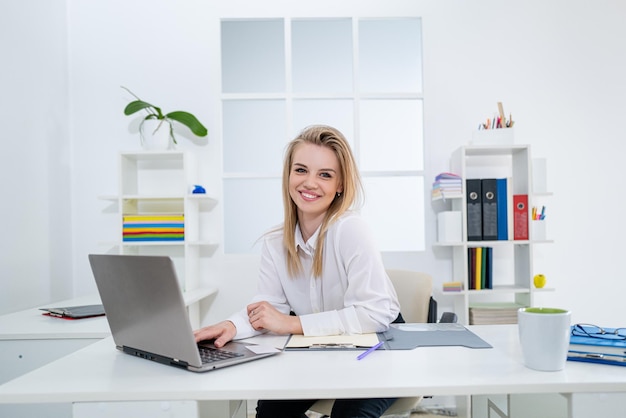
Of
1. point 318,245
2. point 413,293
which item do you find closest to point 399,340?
point 318,245

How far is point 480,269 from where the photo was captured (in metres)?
2.99

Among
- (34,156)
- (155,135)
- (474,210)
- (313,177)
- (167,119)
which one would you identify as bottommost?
(474,210)

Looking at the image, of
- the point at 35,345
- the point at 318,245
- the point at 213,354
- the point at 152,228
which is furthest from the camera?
the point at 152,228

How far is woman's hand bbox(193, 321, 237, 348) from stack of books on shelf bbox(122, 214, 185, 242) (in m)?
1.74

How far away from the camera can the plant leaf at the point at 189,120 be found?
9.92 ft

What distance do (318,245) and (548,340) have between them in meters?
0.76

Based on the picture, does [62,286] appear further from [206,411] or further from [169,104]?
[206,411]

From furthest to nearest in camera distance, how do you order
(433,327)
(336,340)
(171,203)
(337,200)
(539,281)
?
(171,203)
(539,281)
(337,200)
(433,327)
(336,340)

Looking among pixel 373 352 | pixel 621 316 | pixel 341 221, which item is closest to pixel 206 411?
pixel 373 352

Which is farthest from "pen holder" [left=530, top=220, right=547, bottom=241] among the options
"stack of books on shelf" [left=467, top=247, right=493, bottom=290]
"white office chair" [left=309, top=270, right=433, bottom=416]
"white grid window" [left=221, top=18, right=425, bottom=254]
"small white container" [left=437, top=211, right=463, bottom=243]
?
"white office chair" [left=309, top=270, right=433, bottom=416]

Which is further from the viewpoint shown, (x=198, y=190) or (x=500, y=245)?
(x=500, y=245)

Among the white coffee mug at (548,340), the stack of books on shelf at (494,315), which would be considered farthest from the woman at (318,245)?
the stack of books on shelf at (494,315)

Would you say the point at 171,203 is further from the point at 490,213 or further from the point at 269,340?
the point at 269,340

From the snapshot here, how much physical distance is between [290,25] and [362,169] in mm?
1041
